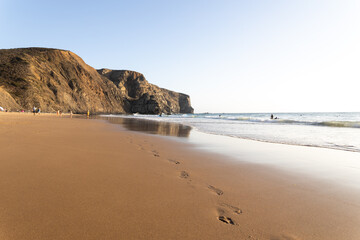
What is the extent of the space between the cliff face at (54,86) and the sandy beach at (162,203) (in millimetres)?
45795

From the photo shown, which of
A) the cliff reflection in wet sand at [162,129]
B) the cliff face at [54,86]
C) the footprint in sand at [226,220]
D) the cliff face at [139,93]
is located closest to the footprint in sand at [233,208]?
the footprint in sand at [226,220]

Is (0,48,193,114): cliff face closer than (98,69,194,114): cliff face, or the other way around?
(0,48,193,114): cliff face

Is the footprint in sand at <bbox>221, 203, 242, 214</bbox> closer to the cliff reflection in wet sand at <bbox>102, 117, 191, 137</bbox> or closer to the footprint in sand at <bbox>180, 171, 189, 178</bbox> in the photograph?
the footprint in sand at <bbox>180, 171, 189, 178</bbox>

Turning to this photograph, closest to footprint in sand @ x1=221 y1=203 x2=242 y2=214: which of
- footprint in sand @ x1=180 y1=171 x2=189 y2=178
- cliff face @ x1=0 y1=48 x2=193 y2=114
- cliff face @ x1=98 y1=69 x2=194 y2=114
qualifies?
footprint in sand @ x1=180 y1=171 x2=189 y2=178

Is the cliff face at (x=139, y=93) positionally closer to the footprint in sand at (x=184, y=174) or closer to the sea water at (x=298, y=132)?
the sea water at (x=298, y=132)

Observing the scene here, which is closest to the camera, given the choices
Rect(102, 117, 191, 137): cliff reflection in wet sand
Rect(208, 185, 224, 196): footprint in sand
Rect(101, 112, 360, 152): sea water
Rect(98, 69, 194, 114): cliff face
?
Rect(208, 185, 224, 196): footprint in sand

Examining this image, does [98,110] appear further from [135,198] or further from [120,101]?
[135,198]

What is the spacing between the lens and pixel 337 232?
75.9 inches

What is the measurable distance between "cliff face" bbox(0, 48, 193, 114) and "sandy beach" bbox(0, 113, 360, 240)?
45.8 metres

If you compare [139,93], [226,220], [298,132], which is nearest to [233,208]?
[226,220]

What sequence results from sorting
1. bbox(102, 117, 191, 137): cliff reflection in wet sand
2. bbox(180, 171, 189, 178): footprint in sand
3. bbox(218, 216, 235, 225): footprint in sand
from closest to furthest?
bbox(218, 216, 235, 225): footprint in sand, bbox(180, 171, 189, 178): footprint in sand, bbox(102, 117, 191, 137): cliff reflection in wet sand

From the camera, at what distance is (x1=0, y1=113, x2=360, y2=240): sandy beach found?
69.8 inches

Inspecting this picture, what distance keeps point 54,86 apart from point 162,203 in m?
62.4

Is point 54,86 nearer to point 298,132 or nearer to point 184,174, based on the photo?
point 298,132
